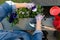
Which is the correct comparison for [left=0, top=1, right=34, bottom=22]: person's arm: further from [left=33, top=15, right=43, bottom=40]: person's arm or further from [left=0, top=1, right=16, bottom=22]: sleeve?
[left=33, top=15, right=43, bottom=40]: person's arm

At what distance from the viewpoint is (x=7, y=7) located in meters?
1.55

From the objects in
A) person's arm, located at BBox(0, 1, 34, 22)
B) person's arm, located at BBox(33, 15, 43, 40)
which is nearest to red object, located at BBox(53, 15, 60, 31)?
person's arm, located at BBox(33, 15, 43, 40)

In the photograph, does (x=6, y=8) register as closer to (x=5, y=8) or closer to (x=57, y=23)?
(x=5, y=8)

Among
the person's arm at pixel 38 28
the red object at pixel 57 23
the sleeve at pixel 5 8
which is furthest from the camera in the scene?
the red object at pixel 57 23

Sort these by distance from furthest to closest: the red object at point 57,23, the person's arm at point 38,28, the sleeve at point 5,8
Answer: the red object at point 57,23, the person's arm at point 38,28, the sleeve at point 5,8

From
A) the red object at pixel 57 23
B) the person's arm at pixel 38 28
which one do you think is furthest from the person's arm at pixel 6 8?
the red object at pixel 57 23

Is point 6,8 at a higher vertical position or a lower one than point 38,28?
higher

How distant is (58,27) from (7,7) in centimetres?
53

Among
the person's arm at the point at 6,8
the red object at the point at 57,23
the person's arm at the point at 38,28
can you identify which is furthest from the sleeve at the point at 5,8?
the red object at the point at 57,23

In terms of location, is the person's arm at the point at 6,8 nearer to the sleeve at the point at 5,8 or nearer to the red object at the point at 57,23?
the sleeve at the point at 5,8

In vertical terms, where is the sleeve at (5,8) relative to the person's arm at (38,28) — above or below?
above

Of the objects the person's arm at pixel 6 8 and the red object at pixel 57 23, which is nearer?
the person's arm at pixel 6 8

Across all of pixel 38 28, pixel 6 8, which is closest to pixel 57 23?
pixel 38 28

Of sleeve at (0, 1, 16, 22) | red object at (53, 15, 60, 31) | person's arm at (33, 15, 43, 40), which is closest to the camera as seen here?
sleeve at (0, 1, 16, 22)
